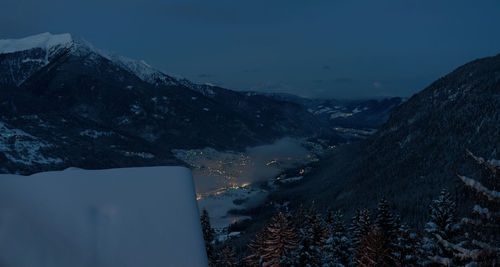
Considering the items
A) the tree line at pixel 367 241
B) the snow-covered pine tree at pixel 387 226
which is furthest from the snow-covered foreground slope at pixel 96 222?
the snow-covered pine tree at pixel 387 226

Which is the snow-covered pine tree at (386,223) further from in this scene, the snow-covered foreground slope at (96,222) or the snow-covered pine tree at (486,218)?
the snow-covered foreground slope at (96,222)

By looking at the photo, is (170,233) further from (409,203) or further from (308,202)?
(308,202)

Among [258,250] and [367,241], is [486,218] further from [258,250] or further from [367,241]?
[258,250]

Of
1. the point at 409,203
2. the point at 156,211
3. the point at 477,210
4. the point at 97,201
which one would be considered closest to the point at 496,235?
the point at 477,210

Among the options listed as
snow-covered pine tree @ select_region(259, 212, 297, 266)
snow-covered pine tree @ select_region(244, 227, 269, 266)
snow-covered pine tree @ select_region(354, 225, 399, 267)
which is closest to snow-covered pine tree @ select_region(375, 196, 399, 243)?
snow-covered pine tree @ select_region(354, 225, 399, 267)

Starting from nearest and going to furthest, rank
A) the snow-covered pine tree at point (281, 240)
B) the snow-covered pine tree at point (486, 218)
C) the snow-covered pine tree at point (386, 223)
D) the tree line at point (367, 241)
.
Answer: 1. the snow-covered pine tree at point (486, 218)
2. the tree line at point (367, 241)
3. the snow-covered pine tree at point (281, 240)
4. the snow-covered pine tree at point (386, 223)
